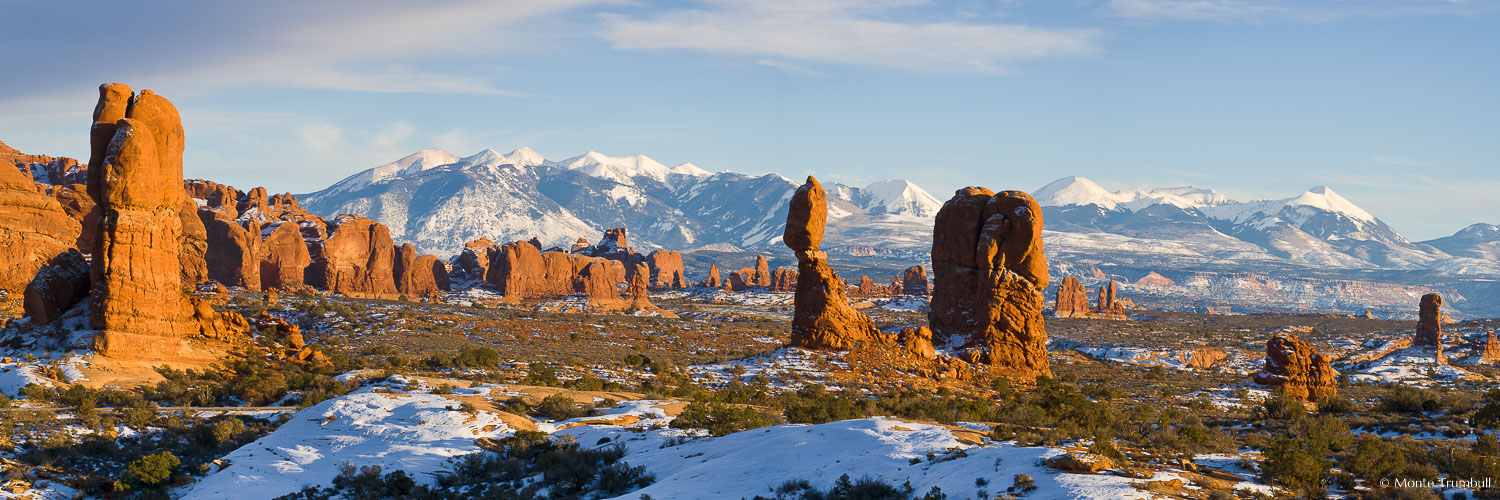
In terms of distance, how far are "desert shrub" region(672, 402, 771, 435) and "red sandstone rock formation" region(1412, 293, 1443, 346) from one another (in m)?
60.7

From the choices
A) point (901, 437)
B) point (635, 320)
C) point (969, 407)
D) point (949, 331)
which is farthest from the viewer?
point (635, 320)

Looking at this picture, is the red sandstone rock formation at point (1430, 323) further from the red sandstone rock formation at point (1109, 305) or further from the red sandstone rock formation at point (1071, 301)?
the red sandstone rock formation at point (1109, 305)

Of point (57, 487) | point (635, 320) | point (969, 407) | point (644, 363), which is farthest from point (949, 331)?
point (635, 320)

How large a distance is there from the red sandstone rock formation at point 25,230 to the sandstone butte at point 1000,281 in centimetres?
5226

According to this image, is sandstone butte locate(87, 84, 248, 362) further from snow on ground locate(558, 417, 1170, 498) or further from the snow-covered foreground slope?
snow on ground locate(558, 417, 1170, 498)

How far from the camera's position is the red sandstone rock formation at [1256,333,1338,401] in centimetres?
3797

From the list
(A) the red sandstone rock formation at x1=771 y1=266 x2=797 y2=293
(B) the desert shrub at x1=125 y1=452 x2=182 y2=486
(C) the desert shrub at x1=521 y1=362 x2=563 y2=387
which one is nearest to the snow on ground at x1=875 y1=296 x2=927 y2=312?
(A) the red sandstone rock formation at x1=771 y1=266 x2=797 y2=293

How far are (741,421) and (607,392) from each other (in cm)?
904

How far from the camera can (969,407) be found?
82.1 feet

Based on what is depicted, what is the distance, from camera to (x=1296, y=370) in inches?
1502

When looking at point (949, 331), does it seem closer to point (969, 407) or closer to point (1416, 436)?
point (969, 407)

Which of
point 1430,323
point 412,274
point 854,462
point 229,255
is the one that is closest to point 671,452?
point 854,462

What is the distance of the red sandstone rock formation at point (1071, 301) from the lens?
129 m

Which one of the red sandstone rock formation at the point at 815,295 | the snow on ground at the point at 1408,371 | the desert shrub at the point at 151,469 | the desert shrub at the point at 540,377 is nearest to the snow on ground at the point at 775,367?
the red sandstone rock formation at the point at 815,295
